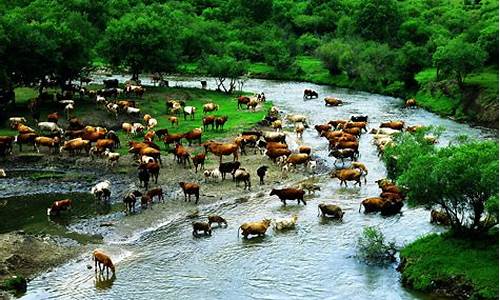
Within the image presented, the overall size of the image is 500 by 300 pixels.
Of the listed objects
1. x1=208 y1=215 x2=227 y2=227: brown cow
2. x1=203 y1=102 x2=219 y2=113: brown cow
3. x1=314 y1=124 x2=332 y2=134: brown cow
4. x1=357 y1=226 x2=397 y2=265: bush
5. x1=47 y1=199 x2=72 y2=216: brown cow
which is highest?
x1=203 y1=102 x2=219 y2=113: brown cow

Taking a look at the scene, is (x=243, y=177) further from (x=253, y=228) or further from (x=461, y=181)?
(x=461, y=181)

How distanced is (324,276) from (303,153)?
1616cm

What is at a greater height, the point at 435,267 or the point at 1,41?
the point at 1,41

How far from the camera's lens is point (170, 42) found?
202ft

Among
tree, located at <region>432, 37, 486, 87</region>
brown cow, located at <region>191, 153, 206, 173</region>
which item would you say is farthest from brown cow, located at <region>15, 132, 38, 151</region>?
tree, located at <region>432, 37, 486, 87</region>

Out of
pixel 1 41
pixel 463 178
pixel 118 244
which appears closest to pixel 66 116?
pixel 1 41

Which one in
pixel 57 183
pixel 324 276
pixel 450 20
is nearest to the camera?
pixel 324 276

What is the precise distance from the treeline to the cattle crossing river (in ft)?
78.6

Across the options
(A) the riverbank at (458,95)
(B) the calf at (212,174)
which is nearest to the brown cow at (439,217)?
(B) the calf at (212,174)

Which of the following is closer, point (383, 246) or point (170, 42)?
point (383, 246)

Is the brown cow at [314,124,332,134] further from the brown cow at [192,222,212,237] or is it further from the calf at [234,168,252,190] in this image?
the brown cow at [192,222,212,237]

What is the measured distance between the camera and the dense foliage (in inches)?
Answer: 812

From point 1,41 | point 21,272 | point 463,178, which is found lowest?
point 21,272

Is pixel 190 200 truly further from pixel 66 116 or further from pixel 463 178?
pixel 66 116
